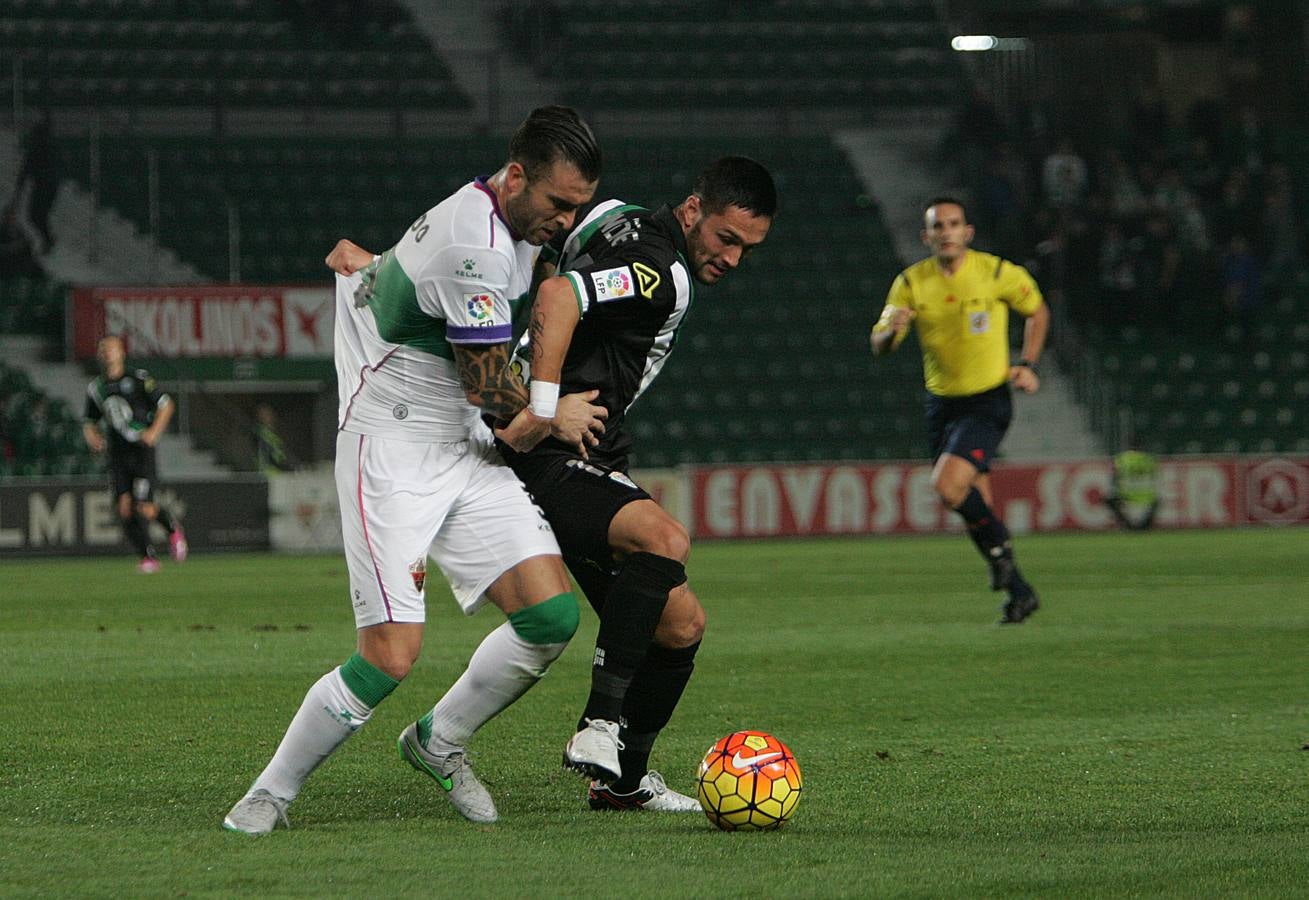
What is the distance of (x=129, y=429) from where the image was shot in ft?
57.1

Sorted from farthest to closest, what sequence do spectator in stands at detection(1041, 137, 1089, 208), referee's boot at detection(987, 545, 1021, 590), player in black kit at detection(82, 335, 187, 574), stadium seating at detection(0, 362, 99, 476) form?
spectator in stands at detection(1041, 137, 1089, 208) → stadium seating at detection(0, 362, 99, 476) → player in black kit at detection(82, 335, 187, 574) → referee's boot at detection(987, 545, 1021, 590)

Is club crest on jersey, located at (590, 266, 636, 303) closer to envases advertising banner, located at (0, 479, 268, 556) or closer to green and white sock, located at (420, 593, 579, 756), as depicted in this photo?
green and white sock, located at (420, 593, 579, 756)

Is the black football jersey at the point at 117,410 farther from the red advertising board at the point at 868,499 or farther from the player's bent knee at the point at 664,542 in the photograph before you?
the player's bent knee at the point at 664,542

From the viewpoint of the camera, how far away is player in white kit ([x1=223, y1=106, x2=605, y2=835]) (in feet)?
15.5

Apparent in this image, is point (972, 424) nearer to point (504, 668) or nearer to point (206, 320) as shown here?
point (504, 668)

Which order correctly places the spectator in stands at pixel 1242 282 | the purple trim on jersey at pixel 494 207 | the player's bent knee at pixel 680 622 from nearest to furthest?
the purple trim on jersey at pixel 494 207, the player's bent knee at pixel 680 622, the spectator in stands at pixel 1242 282

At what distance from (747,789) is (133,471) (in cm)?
1379

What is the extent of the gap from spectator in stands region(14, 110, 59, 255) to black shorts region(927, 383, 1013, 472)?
16.0 m

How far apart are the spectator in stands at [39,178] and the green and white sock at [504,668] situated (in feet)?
67.6

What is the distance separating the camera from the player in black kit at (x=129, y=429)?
56.7 ft

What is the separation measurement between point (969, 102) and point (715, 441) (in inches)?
291

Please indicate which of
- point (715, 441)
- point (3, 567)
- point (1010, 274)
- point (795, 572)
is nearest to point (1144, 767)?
point (1010, 274)

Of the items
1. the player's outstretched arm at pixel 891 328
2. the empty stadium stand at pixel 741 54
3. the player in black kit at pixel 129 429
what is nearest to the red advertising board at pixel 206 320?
the player in black kit at pixel 129 429

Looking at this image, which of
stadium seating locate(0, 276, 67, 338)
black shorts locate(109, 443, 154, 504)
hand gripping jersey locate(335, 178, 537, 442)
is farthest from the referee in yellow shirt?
stadium seating locate(0, 276, 67, 338)
